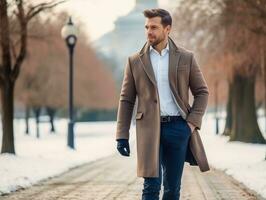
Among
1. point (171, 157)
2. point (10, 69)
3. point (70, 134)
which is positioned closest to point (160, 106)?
point (171, 157)

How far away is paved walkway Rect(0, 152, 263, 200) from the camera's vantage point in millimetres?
10273

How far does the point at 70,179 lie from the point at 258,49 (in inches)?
419

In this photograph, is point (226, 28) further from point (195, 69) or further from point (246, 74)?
point (195, 69)

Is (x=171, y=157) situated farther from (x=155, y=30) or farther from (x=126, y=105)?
(x=155, y=30)

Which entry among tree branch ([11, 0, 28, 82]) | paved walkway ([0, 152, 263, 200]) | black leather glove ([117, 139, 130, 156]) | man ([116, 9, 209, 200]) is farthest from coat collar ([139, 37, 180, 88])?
tree branch ([11, 0, 28, 82])

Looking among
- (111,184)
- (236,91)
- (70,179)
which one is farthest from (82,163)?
(236,91)

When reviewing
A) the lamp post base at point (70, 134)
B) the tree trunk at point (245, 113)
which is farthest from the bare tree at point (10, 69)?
the tree trunk at point (245, 113)

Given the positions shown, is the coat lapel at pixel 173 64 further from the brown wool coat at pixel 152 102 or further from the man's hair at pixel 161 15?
the man's hair at pixel 161 15

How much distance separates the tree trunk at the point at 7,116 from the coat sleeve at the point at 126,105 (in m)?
13.7

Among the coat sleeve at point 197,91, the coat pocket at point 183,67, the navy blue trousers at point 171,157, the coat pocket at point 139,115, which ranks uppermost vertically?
the coat pocket at point 183,67

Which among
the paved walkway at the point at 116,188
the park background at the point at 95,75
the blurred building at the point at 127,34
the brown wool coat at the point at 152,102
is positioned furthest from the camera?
the blurred building at the point at 127,34

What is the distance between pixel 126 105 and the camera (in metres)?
5.59

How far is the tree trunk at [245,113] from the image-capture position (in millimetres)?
29609

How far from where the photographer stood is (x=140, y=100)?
5.54 m
